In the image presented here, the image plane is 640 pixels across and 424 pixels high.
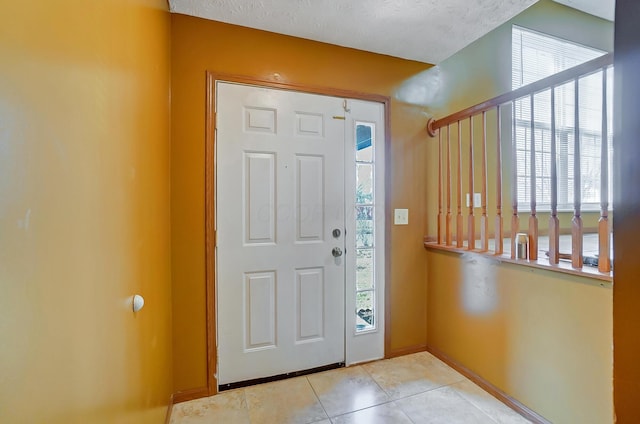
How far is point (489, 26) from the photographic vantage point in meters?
1.93

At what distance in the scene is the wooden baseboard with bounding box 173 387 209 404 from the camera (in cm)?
177

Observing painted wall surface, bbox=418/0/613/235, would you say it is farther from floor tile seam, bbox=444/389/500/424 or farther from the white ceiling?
floor tile seam, bbox=444/389/500/424

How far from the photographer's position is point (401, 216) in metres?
2.31

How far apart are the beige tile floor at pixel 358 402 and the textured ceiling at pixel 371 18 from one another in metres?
2.41

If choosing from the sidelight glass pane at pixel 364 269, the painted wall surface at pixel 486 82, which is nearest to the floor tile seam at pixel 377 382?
the sidelight glass pane at pixel 364 269

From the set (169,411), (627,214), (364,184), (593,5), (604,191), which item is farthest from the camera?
(593,5)

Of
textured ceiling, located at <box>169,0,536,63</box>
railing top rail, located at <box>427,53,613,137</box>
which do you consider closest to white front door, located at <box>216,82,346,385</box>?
textured ceiling, located at <box>169,0,536,63</box>

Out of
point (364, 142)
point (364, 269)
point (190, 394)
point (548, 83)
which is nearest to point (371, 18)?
point (364, 142)

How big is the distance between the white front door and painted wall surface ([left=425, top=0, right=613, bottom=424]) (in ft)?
2.73

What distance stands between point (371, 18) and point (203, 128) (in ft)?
4.25

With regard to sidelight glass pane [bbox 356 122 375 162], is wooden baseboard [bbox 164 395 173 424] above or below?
below

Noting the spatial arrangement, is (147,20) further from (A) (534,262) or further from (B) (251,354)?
(A) (534,262)

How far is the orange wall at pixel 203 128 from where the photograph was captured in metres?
1.79

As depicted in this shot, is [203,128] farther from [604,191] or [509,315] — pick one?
[509,315]
